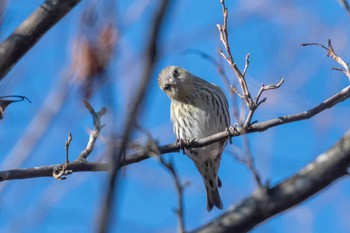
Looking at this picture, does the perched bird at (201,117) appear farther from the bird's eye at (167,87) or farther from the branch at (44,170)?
the branch at (44,170)

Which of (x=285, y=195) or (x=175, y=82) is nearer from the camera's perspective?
(x=285, y=195)

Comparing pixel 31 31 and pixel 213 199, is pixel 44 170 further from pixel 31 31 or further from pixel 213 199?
pixel 213 199

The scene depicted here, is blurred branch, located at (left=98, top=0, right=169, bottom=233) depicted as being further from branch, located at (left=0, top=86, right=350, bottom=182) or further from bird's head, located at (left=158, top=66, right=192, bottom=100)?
bird's head, located at (left=158, top=66, right=192, bottom=100)

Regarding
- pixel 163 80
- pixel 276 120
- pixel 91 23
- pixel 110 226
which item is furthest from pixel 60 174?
pixel 163 80

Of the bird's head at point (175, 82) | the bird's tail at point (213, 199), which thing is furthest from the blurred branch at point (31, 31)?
the bird's tail at point (213, 199)

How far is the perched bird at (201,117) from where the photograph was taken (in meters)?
7.01

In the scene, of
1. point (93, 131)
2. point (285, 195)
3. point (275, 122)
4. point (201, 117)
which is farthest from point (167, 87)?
point (285, 195)

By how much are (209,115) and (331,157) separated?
4.92 meters

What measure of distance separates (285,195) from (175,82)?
5.33 metres

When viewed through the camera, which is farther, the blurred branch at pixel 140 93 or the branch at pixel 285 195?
the branch at pixel 285 195

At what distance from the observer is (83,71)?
2.29 meters

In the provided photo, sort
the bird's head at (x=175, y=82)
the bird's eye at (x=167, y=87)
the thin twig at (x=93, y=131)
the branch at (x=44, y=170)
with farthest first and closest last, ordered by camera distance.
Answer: the bird's eye at (x=167, y=87) → the bird's head at (x=175, y=82) → the thin twig at (x=93, y=131) → the branch at (x=44, y=170)

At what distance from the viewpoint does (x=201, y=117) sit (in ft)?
23.1

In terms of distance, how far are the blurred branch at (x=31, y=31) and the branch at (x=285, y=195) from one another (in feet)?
5.11
